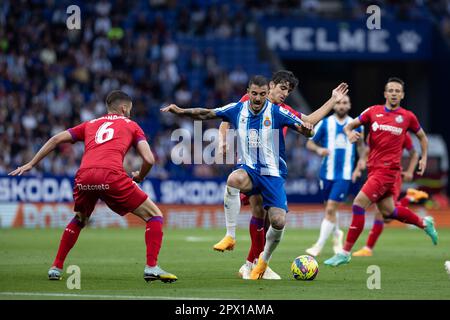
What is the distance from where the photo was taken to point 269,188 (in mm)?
12758

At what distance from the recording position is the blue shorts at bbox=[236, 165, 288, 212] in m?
12.8

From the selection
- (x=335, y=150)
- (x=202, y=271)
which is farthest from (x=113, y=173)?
(x=335, y=150)

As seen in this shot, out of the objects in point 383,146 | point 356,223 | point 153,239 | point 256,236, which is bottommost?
point 356,223

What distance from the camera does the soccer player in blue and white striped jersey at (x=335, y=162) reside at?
18156 mm

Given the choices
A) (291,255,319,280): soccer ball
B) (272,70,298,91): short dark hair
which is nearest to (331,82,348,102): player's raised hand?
(272,70,298,91): short dark hair

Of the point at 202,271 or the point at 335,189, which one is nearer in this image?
the point at 202,271

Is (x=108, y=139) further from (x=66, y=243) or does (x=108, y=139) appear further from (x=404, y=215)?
(x=404, y=215)

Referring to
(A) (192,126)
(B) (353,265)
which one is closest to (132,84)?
(A) (192,126)

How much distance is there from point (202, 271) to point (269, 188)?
2.02m

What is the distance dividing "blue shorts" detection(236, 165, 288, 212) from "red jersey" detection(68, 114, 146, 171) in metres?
1.57

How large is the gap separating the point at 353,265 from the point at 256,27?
23.4 metres

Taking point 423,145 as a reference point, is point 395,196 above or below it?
below
